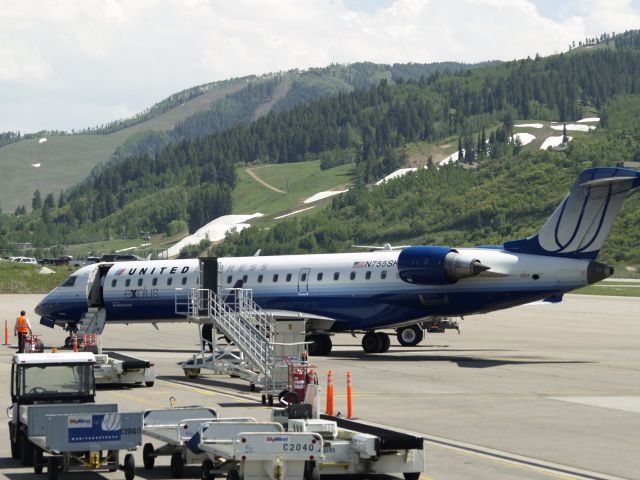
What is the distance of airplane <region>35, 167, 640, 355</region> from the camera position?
3981 cm

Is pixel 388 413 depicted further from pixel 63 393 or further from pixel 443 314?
pixel 443 314

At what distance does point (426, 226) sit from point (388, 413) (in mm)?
163758

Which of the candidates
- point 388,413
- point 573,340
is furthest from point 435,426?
point 573,340

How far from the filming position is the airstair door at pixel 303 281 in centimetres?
4456

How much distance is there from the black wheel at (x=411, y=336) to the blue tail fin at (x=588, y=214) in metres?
9.62

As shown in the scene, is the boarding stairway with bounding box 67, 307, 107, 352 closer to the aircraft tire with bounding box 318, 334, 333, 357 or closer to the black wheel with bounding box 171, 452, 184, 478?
the aircraft tire with bounding box 318, 334, 333, 357

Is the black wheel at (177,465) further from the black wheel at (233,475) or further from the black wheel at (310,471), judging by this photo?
the black wheel at (310,471)

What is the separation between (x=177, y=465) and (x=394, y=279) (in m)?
24.2

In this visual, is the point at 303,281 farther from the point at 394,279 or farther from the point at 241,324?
the point at 241,324

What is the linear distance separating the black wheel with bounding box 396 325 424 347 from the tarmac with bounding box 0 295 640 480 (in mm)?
444

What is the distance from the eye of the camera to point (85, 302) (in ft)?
162

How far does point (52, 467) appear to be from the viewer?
1809 centimetres

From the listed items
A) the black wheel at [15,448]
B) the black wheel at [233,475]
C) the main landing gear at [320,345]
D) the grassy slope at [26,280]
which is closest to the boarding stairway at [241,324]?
the main landing gear at [320,345]

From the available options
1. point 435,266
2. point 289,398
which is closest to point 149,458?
point 289,398
